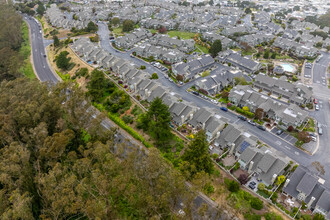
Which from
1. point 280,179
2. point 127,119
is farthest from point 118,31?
point 280,179

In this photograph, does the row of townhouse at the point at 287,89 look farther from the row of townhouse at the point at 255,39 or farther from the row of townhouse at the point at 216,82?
the row of townhouse at the point at 255,39

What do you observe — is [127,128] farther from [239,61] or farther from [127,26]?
[127,26]

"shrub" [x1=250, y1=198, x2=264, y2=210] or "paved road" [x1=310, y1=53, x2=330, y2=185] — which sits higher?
"shrub" [x1=250, y1=198, x2=264, y2=210]

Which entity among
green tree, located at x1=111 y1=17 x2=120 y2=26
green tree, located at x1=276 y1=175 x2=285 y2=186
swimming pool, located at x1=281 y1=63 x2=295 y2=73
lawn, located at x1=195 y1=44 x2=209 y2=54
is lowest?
swimming pool, located at x1=281 y1=63 x2=295 y2=73

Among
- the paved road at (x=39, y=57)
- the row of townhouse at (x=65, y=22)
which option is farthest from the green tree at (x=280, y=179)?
the row of townhouse at (x=65, y=22)

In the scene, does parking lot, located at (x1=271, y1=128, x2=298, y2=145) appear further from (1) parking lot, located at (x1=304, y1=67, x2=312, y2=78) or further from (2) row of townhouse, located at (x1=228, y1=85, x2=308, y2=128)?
(1) parking lot, located at (x1=304, y1=67, x2=312, y2=78)

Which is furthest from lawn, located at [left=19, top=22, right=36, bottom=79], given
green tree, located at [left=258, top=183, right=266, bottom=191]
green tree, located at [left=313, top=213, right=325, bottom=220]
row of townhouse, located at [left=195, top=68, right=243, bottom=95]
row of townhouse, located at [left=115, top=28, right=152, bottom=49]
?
green tree, located at [left=313, top=213, right=325, bottom=220]
